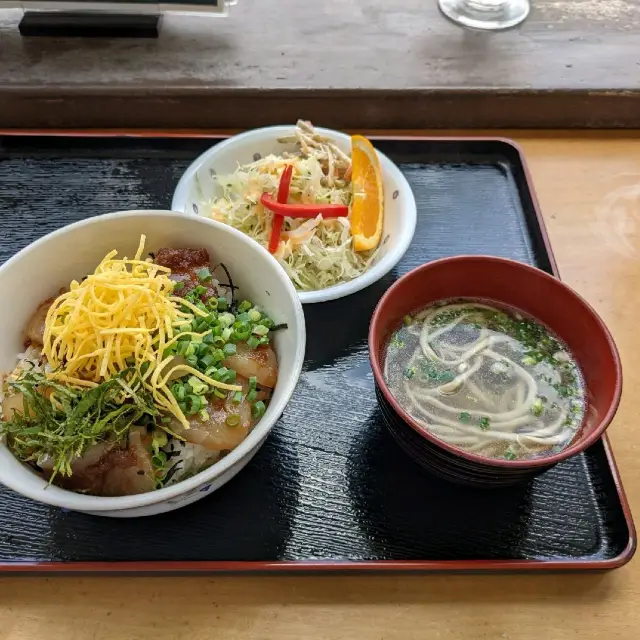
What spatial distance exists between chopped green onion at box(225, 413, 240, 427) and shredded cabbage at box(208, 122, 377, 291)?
563mm

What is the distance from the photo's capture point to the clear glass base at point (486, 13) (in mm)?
2373

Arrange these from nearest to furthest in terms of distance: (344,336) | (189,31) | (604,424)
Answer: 1. (604,424)
2. (344,336)
3. (189,31)

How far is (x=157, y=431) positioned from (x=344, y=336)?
1.80 feet

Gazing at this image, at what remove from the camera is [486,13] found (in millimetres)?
2395

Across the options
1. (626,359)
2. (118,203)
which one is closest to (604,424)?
(626,359)

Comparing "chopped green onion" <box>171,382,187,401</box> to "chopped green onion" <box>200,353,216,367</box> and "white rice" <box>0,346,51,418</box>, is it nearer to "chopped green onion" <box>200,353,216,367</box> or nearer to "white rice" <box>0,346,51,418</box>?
"chopped green onion" <box>200,353,216,367</box>

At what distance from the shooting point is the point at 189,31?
2.28 metres

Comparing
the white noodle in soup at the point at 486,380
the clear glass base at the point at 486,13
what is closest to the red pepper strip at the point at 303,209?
the white noodle in soup at the point at 486,380

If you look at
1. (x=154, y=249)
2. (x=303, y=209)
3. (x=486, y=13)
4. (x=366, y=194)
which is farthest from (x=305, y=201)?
(x=486, y=13)

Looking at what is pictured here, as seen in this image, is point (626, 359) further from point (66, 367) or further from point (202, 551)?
point (66, 367)

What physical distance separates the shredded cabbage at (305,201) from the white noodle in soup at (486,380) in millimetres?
358

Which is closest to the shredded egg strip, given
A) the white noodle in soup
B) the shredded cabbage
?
the white noodle in soup

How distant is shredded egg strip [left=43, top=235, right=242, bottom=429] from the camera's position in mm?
1062

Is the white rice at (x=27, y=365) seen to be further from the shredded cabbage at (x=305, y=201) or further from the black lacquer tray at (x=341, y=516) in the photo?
the shredded cabbage at (x=305, y=201)
